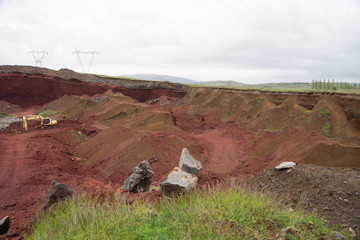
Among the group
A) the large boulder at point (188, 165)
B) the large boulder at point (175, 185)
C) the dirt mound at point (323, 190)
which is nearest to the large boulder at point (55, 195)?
the large boulder at point (175, 185)

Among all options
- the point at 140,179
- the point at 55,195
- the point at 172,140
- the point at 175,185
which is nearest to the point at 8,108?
the point at 172,140

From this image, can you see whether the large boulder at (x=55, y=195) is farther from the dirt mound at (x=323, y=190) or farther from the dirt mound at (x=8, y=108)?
the dirt mound at (x=8, y=108)

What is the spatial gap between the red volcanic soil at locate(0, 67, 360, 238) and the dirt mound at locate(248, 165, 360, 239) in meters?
1.76

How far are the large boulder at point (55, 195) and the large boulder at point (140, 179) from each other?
2.71 m

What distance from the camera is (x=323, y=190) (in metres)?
7.82

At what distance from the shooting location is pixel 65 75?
1629 inches

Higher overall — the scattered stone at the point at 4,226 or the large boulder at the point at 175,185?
the large boulder at the point at 175,185

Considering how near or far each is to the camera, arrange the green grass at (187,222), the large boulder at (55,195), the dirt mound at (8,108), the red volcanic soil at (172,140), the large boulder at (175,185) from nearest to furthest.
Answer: the green grass at (187,222), the large boulder at (55,195), the large boulder at (175,185), the red volcanic soil at (172,140), the dirt mound at (8,108)

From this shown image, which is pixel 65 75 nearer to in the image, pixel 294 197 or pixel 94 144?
pixel 94 144

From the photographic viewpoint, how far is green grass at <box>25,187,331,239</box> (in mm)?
3877

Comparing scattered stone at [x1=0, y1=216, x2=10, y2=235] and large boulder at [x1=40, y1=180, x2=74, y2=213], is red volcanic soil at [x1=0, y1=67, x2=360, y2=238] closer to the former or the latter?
scattered stone at [x1=0, y1=216, x2=10, y2=235]

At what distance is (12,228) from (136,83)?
3711 cm

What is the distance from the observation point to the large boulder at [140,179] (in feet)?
26.6

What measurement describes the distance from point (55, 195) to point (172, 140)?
10.5 m
